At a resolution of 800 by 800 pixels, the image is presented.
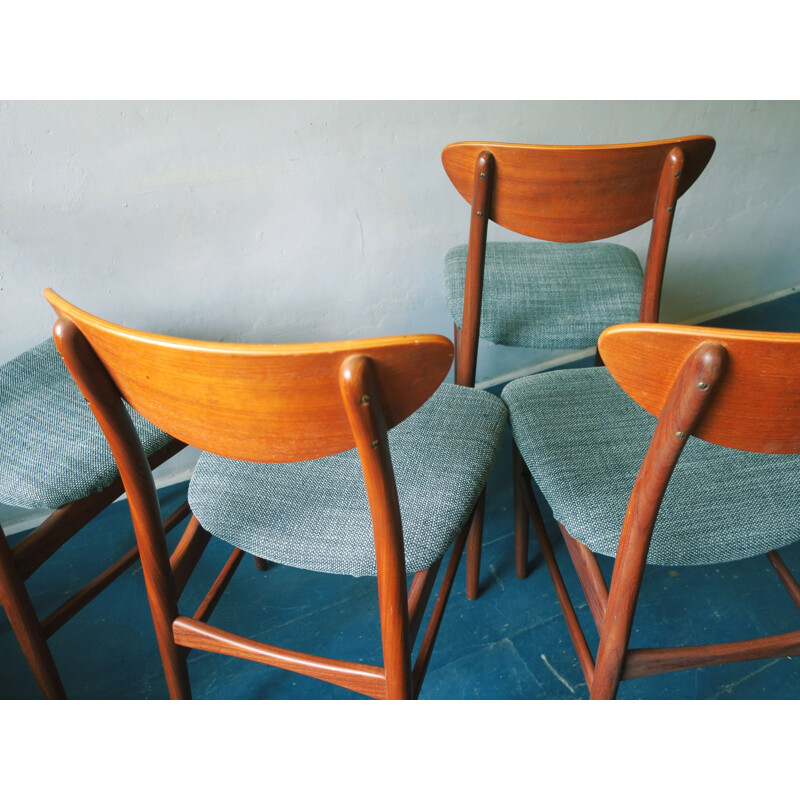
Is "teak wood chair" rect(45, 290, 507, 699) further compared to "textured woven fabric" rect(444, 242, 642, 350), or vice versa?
"textured woven fabric" rect(444, 242, 642, 350)

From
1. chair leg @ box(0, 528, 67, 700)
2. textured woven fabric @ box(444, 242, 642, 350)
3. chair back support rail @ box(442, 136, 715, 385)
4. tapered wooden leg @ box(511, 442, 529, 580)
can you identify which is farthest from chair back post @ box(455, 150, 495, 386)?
chair leg @ box(0, 528, 67, 700)

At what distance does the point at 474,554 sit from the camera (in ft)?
4.42

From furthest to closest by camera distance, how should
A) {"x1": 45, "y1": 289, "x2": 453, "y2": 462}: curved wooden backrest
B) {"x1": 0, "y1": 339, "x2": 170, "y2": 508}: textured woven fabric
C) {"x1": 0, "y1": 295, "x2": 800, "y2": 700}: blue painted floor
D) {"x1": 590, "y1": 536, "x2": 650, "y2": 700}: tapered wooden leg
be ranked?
{"x1": 0, "y1": 295, "x2": 800, "y2": 700}: blue painted floor
{"x1": 0, "y1": 339, "x2": 170, "y2": 508}: textured woven fabric
{"x1": 590, "y1": 536, "x2": 650, "y2": 700}: tapered wooden leg
{"x1": 45, "y1": 289, "x2": 453, "y2": 462}: curved wooden backrest

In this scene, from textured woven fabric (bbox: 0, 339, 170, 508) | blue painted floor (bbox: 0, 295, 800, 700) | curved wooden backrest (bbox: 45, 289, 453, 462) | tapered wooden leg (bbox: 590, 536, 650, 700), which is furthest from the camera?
blue painted floor (bbox: 0, 295, 800, 700)

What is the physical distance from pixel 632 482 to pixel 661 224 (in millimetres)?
458

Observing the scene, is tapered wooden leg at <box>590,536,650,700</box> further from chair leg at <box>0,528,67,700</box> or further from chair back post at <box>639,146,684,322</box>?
chair leg at <box>0,528,67,700</box>

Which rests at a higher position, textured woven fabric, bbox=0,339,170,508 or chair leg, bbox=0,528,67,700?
textured woven fabric, bbox=0,339,170,508

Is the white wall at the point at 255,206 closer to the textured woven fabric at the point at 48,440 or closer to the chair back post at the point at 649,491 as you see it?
the textured woven fabric at the point at 48,440

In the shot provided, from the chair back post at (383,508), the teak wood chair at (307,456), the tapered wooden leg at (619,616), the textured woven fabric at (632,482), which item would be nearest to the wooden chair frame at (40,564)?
the teak wood chair at (307,456)

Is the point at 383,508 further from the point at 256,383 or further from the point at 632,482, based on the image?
the point at 632,482

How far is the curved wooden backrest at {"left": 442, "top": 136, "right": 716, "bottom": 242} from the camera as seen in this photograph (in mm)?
988

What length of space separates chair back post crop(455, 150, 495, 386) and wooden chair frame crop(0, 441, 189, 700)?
54 cm

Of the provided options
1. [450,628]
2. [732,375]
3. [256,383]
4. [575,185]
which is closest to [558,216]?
[575,185]
